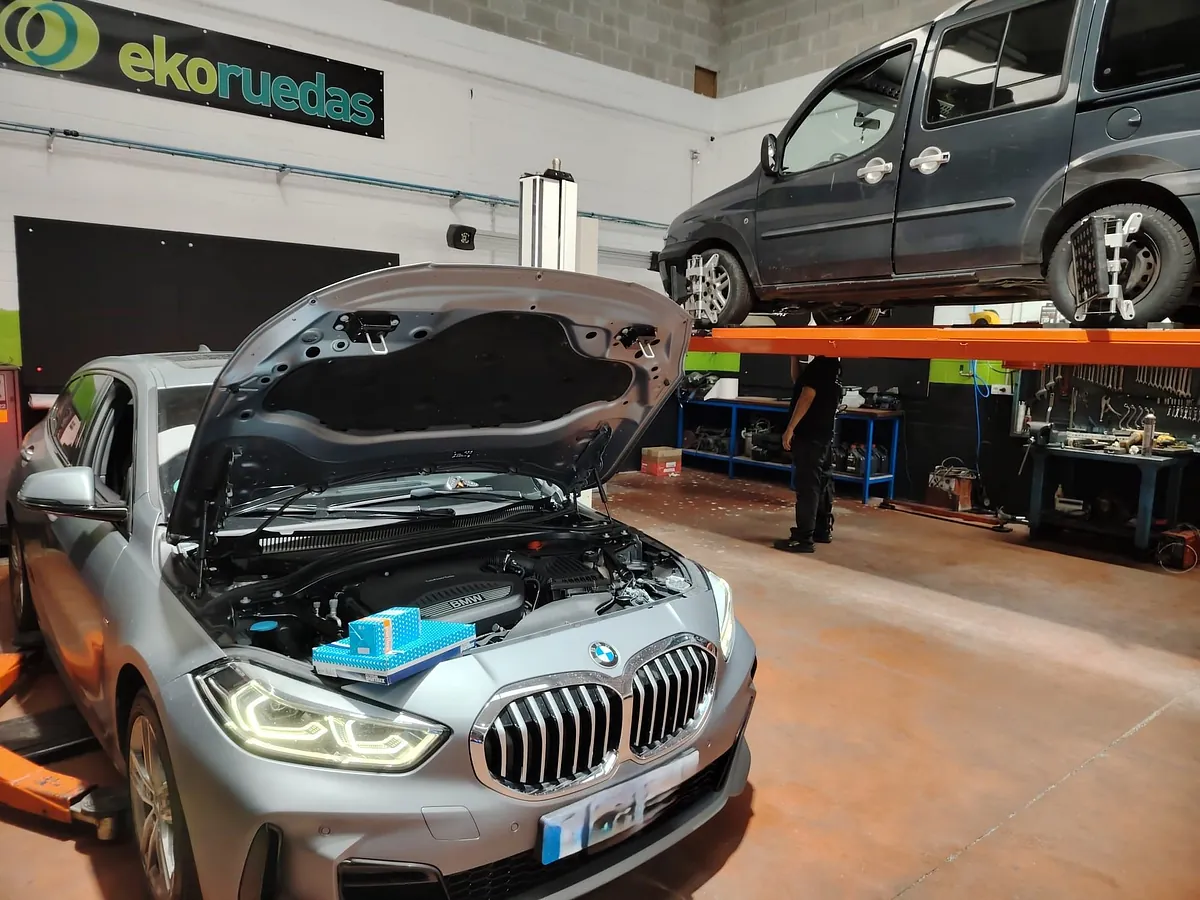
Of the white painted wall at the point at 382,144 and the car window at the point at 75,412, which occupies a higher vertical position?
the white painted wall at the point at 382,144

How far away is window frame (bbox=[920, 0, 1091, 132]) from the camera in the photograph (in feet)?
9.79

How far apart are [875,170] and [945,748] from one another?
2.53 meters

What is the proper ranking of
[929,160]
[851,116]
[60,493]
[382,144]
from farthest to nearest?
1. [382,144]
2. [851,116]
3. [929,160]
4. [60,493]

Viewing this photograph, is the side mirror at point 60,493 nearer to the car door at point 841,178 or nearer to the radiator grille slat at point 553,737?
the radiator grille slat at point 553,737

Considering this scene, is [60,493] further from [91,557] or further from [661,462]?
[661,462]

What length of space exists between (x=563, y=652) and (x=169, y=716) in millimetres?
755

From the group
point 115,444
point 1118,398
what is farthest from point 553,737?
point 1118,398

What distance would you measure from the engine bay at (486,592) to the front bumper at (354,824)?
25cm

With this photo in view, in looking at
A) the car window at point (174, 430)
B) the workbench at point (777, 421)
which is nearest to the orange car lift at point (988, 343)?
the workbench at point (777, 421)

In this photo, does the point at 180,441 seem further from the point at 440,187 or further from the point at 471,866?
the point at 440,187

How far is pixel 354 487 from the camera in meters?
2.34

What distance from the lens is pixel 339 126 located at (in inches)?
249

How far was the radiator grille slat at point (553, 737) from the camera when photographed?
4.69ft

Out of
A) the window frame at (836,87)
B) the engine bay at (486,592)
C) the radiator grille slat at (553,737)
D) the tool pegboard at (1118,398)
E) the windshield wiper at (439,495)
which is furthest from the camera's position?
the tool pegboard at (1118,398)
